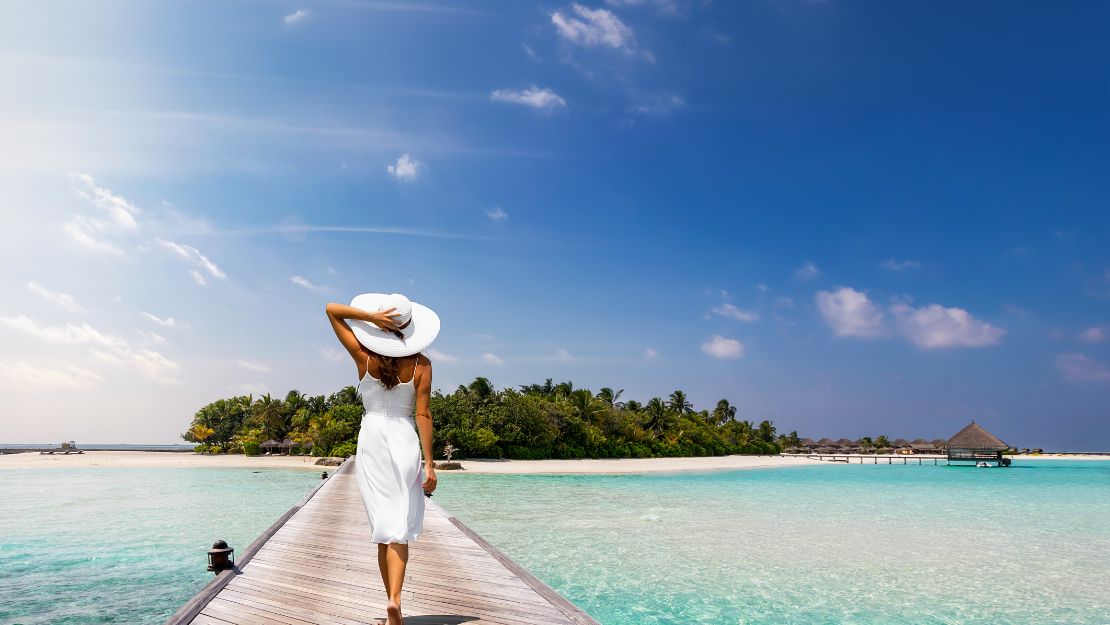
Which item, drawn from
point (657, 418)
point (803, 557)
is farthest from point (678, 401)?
point (803, 557)

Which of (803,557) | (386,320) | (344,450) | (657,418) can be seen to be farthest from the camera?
(657,418)

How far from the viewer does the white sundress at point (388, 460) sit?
13.4 feet

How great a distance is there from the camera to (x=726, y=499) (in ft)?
85.9

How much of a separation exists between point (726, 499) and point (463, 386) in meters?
37.1

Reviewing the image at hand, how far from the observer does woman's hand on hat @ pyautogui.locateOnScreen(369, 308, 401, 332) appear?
4035mm

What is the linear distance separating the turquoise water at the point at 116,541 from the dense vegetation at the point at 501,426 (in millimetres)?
19457

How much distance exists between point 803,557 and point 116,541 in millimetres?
14421

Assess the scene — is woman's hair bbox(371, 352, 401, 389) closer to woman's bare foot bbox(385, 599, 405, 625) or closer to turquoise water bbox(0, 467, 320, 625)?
woman's bare foot bbox(385, 599, 405, 625)

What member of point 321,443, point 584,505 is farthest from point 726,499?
point 321,443

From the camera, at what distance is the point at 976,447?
7088 cm

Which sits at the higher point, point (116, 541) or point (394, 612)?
point (394, 612)

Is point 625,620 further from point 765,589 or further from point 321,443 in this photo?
point 321,443

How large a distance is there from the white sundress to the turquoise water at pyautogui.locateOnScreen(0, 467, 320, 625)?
5884mm

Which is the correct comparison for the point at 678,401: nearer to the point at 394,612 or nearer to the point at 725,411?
the point at 725,411
